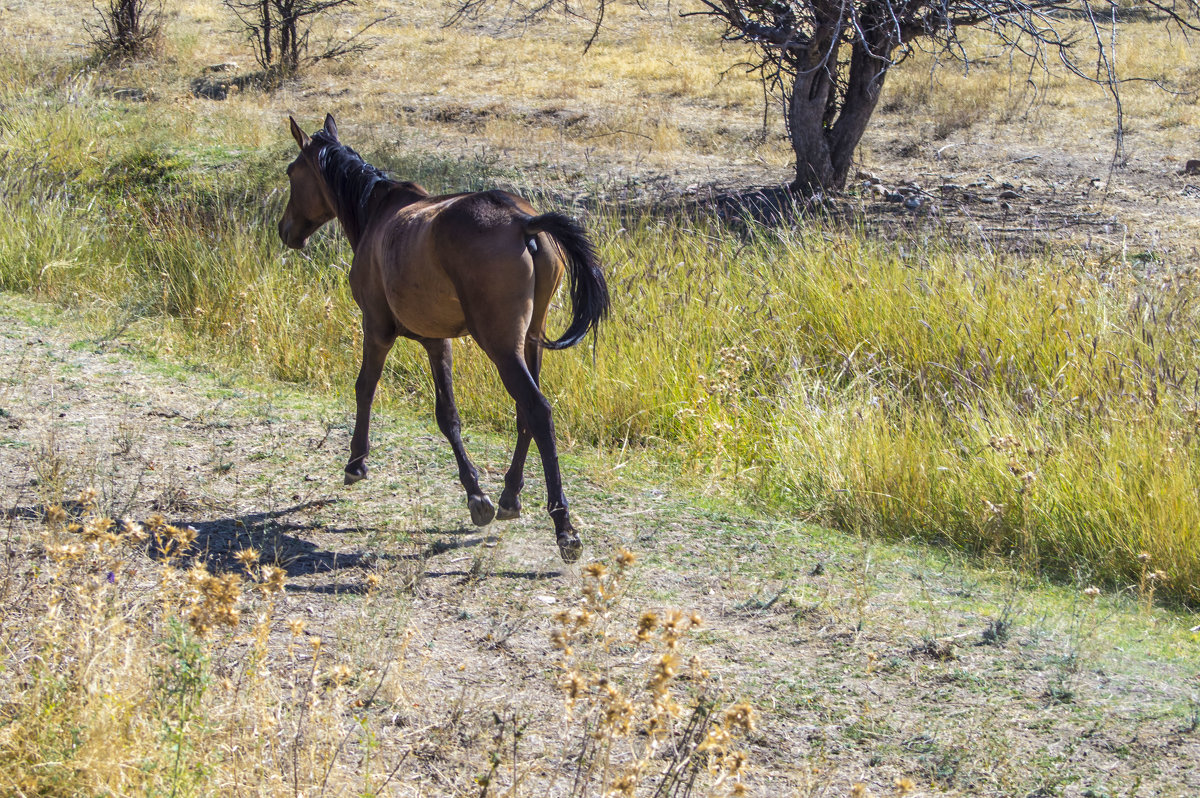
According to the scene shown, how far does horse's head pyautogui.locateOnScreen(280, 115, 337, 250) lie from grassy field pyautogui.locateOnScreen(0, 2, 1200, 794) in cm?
139

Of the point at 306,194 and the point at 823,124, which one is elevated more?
the point at 823,124

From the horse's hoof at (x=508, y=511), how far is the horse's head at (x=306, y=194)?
2.22 meters

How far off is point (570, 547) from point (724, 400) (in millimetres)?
2508

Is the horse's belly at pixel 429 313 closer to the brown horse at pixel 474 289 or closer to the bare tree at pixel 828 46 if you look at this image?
the brown horse at pixel 474 289

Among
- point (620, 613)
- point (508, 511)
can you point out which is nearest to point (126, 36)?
point (508, 511)

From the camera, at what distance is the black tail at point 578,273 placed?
4.50 m

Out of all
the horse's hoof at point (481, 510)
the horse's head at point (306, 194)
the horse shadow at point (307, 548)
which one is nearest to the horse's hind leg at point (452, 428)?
the horse's hoof at point (481, 510)

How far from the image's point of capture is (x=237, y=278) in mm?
8609

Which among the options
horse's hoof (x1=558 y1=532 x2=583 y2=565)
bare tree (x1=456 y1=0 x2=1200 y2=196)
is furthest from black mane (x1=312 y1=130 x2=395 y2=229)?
bare tree (x1=456 y1=0 x2=1200 y2=196)

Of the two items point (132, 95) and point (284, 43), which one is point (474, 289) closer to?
point (132, 95)

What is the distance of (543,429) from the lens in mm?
4609

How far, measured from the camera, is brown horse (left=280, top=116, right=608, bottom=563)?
14.9 feet

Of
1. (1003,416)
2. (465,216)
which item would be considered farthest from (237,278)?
(1003,416)

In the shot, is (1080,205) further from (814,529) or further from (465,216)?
(465,216)
